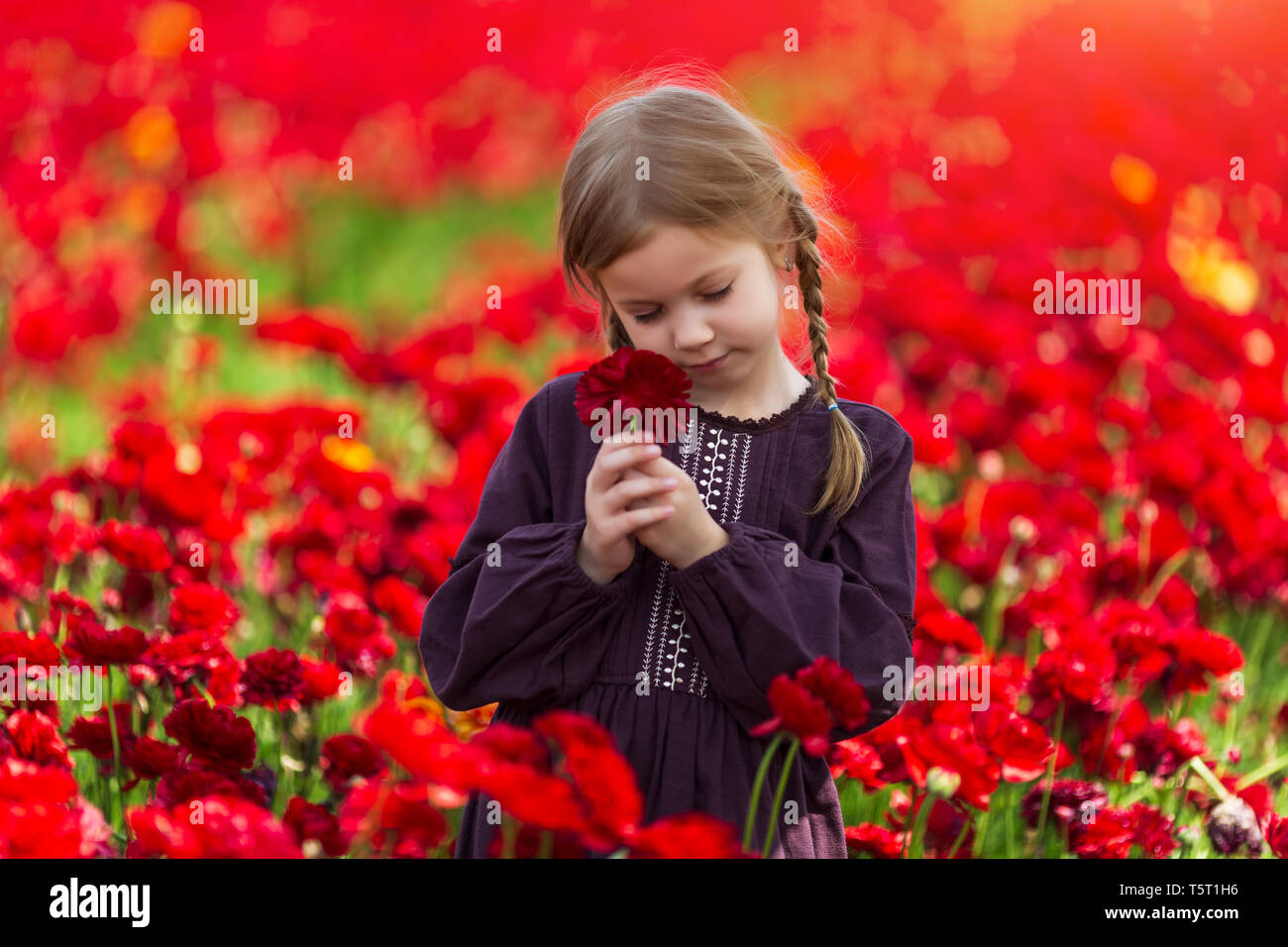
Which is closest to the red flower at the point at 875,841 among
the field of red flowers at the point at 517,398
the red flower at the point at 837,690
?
the field of red flowers at the point at 517,398

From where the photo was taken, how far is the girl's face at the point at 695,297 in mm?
1253

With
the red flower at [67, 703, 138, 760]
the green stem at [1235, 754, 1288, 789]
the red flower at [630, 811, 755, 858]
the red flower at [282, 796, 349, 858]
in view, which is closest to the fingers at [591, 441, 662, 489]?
the red flower at [630, 811, 755, 858]

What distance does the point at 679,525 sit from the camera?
1.23 m

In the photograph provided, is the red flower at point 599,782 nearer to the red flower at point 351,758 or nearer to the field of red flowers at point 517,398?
the field of red flowers at point 517,398

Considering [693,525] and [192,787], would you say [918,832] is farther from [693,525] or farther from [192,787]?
[192,787]

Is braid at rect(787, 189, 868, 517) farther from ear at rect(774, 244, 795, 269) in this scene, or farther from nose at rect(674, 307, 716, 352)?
nose at rect(674, 307, 716, 352)

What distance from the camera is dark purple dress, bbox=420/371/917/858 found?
127 cm

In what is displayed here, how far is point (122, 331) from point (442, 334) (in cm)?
115

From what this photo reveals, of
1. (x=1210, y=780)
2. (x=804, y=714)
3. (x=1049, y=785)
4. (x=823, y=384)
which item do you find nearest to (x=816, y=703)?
(x=804, y=714)

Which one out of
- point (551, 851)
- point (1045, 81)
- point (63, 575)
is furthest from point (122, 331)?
point (1045, 81)

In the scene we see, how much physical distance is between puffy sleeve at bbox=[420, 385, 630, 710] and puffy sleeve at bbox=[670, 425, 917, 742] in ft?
0.34

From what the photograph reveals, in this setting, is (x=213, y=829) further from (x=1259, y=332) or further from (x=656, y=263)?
(x=1259, y=332)

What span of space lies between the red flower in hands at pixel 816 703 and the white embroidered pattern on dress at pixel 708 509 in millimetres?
208

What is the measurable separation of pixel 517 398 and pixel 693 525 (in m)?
1.17
